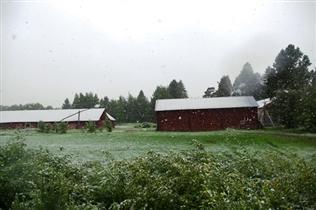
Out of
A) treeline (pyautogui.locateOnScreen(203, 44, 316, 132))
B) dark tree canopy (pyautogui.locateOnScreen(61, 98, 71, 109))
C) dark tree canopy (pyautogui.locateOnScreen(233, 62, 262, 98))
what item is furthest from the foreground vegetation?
dark tree canopy (pyautogui.locateOnScreen(233, 62, 262, 98))

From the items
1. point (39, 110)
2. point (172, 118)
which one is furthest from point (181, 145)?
point (39, 110)

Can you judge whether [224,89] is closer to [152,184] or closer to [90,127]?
[90,127]

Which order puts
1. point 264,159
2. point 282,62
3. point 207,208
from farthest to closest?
point 282,62 → point 264,159 → point 207,208

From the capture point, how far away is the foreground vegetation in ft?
15.0

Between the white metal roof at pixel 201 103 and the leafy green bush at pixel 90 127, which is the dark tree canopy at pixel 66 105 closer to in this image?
the leafy green bush at pixel 90 127

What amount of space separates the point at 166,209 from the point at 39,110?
1460 cm

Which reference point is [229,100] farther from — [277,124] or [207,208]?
[207,208]

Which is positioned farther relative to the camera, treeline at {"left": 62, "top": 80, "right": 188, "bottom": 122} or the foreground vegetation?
treeline at {"left": 62, "top": 80, "right": 188, "bottom": 122}

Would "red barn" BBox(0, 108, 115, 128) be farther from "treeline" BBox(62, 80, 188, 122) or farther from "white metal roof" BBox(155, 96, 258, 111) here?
"white metal roof" BBox(155, 96, 258, 111)

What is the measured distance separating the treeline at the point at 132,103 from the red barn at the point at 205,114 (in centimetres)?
40

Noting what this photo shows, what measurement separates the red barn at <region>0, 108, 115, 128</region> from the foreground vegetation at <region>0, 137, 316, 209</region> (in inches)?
364

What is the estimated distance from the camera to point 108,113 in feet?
52.4

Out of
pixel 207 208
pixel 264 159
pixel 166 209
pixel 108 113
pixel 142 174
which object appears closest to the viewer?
pixel 207 208

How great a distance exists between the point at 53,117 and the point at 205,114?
7118 millimetres
